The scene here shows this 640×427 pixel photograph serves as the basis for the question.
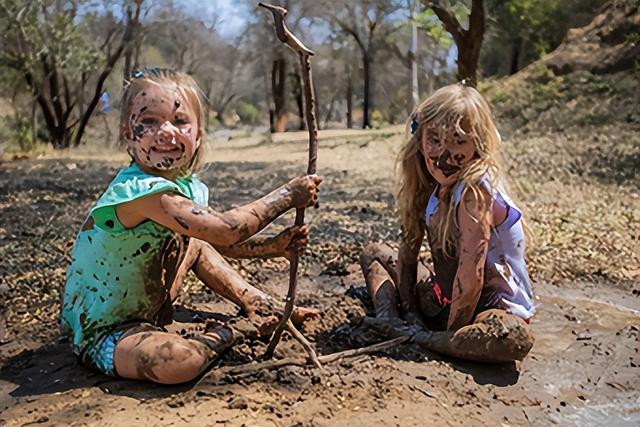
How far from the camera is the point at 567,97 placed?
35.3 feet

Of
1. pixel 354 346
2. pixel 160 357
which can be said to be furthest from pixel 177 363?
pixel 354 346

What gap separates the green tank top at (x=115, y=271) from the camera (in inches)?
89.9

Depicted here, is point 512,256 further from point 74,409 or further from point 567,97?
point 567,97

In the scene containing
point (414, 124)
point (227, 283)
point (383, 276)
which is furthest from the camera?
point (383, 276)

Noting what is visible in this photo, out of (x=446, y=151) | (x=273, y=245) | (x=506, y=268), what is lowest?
(x=506, y=268)

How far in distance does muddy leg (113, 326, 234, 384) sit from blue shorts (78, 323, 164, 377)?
0.03m

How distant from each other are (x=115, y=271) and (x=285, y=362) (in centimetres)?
63

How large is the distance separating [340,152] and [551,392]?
8.80m

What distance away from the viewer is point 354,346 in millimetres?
2566

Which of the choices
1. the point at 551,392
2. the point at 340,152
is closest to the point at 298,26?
the point at 340,152

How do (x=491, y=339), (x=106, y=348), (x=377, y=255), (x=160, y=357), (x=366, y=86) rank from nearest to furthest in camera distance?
(x=160, y=357) → (x=106, y=348) → (x=491, y=339) → (x=377, y=255) → (x=366, y=86)

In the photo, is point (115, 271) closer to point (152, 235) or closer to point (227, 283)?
point (152, 235)

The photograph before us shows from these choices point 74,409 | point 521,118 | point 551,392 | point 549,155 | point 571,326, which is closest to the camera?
point 74,409

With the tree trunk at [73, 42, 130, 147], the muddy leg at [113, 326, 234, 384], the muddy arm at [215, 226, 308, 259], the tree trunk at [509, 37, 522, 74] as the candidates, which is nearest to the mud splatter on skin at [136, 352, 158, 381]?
the muddy leg at [113, 326, 234, 384]
